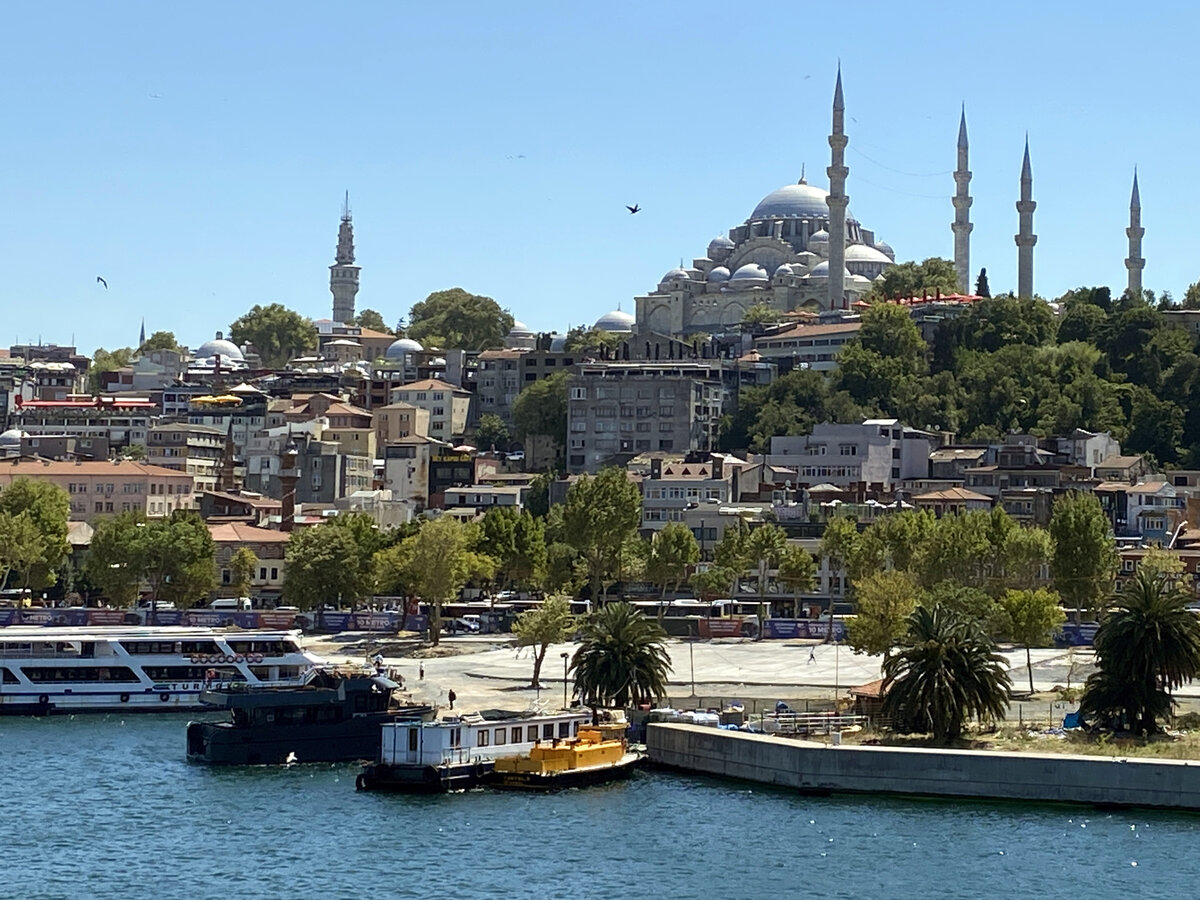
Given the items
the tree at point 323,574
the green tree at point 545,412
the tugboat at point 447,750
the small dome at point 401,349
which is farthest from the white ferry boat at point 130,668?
the small dome at point 401,349

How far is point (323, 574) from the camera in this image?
88625mm

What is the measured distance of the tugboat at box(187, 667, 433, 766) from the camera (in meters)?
56.5

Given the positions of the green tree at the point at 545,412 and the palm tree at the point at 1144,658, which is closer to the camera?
the palm tree at the point at 1144,658

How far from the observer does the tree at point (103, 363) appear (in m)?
164

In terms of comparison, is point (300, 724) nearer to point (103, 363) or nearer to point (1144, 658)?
point (1144, 658)

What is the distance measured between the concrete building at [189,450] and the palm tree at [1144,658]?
72859 millimetres

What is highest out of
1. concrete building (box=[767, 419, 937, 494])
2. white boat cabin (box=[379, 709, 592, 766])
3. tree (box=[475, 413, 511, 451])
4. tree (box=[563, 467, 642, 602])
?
tree (box=[475, 413, 511, 451])

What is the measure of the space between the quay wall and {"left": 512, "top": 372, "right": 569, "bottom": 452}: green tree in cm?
7521

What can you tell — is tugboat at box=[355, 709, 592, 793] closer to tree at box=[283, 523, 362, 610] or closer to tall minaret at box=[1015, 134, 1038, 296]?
tree at box=[283, 523, 362, 610]

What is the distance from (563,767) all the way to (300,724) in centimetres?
757

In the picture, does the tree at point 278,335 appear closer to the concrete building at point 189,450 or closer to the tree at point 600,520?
the concrete building at point 189,450

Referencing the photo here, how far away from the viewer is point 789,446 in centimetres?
11594

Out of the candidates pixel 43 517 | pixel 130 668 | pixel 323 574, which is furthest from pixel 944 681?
pixel 43 517

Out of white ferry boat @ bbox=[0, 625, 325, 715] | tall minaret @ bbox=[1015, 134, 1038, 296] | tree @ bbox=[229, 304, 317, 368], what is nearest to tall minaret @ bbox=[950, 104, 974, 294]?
tall minaret @ bbox=[1015, 134, 1038, 296]
